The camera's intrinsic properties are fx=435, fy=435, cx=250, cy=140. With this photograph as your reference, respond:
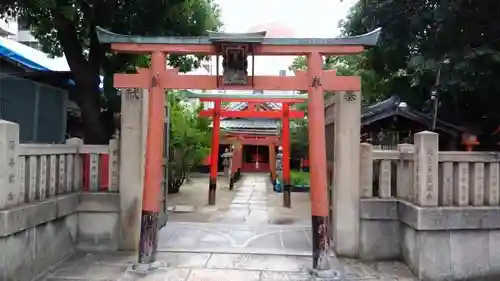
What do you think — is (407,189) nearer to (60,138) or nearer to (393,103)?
(393,103)

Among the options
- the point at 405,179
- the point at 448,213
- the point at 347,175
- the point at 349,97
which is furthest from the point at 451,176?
the point at 349,97

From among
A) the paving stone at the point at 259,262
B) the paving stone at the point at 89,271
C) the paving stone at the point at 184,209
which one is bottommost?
the paving stone at the point at 89,271

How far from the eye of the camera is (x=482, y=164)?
6.36 meters

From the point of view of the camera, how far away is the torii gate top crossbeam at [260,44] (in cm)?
629

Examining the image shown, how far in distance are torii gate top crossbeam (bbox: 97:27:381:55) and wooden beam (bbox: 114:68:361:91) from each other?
334 mm

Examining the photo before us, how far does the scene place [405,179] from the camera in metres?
6.92

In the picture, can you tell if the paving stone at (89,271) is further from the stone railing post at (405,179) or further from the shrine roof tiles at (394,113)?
the shrine roof tiles at (394,113)

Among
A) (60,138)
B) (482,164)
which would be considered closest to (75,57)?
(60,138)

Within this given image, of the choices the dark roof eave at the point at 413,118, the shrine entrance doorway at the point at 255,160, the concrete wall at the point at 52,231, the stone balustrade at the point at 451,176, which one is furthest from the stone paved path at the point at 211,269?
the shrine entrance doorway at the point at 255,160

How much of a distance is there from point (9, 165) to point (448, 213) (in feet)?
18.9

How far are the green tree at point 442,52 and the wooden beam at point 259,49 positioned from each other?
3011 millimetres

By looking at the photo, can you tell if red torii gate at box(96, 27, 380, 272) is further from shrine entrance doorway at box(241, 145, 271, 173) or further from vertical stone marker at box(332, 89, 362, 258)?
shrine entrance doorway at box(241, 145, 271, 173)

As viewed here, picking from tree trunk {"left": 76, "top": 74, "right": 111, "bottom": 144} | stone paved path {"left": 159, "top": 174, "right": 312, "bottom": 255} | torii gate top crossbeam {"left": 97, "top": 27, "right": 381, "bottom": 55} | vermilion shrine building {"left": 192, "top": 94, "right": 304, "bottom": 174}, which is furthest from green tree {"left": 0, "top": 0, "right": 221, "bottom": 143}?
vermilion shrine building {"left": 192, "top": 94, "right": 304, "bottom": 174}

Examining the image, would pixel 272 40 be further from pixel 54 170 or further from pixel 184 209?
pixel 184 209
